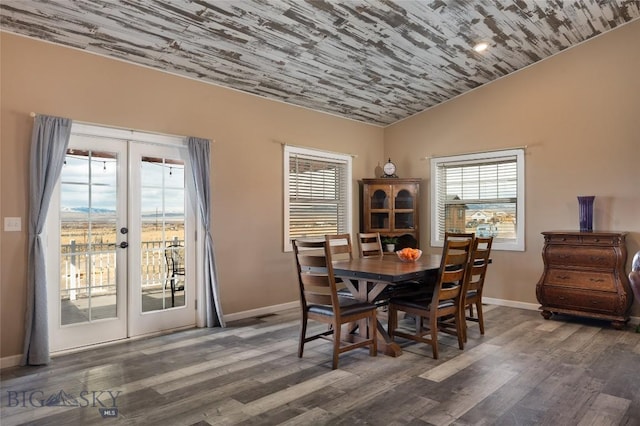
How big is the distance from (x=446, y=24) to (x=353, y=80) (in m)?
1.35

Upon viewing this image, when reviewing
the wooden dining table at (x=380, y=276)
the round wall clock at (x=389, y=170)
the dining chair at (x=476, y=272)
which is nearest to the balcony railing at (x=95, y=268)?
the wooden dining table at (x=380, y=276)

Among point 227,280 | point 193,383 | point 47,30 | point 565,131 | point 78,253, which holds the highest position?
point 47,30

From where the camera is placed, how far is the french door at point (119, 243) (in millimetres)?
3812

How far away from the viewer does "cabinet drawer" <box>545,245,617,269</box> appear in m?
4.54

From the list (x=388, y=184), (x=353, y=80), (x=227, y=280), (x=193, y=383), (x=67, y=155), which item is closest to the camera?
(x=193, y=383)

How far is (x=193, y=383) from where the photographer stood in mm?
3043

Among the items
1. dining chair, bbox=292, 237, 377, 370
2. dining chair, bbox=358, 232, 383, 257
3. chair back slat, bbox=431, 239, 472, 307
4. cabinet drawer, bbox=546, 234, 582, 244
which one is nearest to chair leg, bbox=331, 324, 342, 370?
dining chair, bbox=292, 237, 377, 370

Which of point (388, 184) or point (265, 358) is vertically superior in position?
point (388, 184)

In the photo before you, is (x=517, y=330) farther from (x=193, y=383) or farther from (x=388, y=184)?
(x=193, y=383)

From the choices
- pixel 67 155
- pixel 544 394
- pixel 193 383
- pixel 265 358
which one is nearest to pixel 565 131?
pixel 544 394

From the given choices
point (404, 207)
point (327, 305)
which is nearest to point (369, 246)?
point (327, 305)

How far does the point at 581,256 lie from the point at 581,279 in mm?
257

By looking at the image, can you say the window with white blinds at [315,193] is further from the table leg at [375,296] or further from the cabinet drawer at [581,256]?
the cabinet drawer at [581,256]

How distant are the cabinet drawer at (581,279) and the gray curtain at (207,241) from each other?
12.5 ft
